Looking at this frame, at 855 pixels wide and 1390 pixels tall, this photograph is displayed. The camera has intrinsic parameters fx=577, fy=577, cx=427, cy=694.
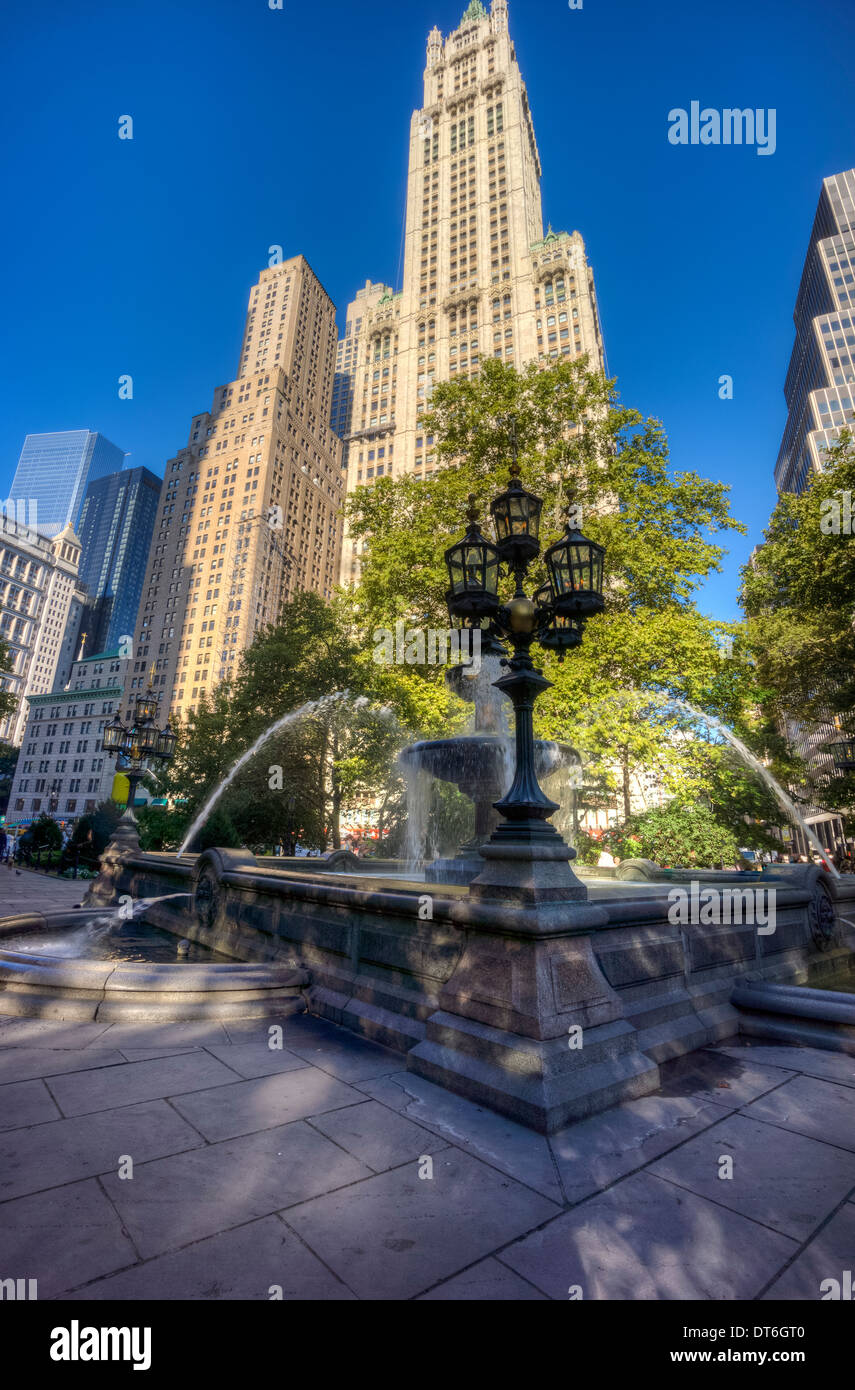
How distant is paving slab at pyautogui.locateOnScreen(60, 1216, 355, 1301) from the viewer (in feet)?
6.43

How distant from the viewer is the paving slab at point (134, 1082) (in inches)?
135

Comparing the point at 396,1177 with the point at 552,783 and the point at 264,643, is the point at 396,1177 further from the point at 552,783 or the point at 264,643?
the point at 264,643

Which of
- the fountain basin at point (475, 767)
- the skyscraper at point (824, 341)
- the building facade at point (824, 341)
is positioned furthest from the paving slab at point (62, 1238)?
the building facade at point (824, 341)

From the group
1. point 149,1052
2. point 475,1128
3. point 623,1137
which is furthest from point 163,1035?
point 623,1137

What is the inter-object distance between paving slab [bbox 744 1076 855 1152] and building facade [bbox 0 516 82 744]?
83.9 meters

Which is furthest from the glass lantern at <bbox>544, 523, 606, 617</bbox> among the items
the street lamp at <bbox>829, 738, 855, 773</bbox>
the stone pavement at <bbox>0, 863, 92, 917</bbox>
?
the street lamp at <bbox>829, 738, 855, 773</bbox>

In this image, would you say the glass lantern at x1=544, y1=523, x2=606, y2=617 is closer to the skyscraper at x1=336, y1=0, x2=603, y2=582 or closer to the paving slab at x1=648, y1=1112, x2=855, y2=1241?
the paving slab at x1=648, y1=1112, x2=855, y2=1241

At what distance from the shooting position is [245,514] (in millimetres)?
92375

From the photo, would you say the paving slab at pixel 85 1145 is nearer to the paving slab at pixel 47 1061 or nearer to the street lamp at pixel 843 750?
the paving slab at pixel 47 1061

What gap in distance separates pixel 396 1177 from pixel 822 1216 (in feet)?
6.22

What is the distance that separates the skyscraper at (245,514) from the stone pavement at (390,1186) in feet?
273

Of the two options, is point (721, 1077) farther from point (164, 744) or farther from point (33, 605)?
point (33, 605)

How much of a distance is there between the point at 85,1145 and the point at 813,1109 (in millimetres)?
4285
